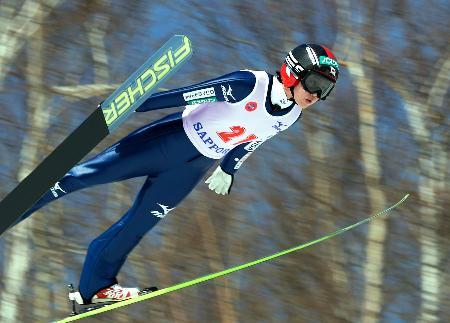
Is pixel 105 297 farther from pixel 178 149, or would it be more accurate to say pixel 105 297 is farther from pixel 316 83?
pixel 316 83

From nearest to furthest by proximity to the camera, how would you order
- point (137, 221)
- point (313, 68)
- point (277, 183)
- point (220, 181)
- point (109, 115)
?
point (109, 115), point (313, 68), point (137, 221), point (220, 181), point (277, 183)

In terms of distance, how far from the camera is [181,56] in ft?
20.9

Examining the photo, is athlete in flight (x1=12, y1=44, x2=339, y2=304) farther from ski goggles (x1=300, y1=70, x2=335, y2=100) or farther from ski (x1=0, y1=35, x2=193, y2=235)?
ski (x1=0, y1=35, x2=193, y2=235)

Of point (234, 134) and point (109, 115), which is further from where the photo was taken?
point (234, 134)

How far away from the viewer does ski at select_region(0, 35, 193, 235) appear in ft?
20.9

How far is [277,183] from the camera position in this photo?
11.9 meters

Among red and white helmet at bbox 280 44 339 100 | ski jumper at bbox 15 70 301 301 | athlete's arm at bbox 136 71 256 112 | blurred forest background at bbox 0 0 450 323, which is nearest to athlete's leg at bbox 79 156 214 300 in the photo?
ski jumper at bbox 15 70 301 301

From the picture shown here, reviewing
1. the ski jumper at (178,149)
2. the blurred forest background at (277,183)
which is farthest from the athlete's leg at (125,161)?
the blurred forest background at (277,183)

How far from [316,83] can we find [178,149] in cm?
89

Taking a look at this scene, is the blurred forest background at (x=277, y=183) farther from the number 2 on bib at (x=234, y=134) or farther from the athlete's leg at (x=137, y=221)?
the number 2 on bib at (x=234, y=134)

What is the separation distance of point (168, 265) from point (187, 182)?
4.61 meters

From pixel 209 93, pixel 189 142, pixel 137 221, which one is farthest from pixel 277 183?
pixel 209 93

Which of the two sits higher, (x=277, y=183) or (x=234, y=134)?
(x=234, y=134)

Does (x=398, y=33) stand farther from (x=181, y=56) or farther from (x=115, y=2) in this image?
(x=181, y=56)
